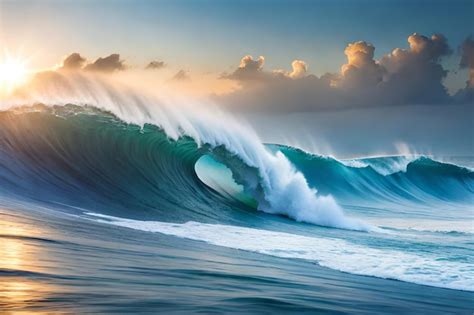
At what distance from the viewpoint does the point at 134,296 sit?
4.71 metres

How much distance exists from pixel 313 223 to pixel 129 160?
4.50 meters

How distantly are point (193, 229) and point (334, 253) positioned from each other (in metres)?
2.33

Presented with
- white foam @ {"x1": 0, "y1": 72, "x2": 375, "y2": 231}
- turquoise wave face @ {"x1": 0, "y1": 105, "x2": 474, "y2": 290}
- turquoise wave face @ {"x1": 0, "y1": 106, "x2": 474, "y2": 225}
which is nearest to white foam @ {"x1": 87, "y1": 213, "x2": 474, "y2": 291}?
turquoise wave face @ {"x1": 0, "y1": 105, "x2": 474, "y2": 290}

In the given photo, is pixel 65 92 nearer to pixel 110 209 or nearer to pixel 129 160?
pixel 129 160

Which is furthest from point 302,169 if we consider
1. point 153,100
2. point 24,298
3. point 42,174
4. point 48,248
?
Result: point 24,298

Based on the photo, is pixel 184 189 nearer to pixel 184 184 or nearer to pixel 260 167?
pixel 184 184

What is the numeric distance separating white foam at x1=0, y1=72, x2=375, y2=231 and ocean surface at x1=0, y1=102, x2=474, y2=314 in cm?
5

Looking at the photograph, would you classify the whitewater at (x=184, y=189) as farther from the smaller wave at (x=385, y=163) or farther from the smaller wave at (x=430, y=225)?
the smaller wave at (x=385, y=163)

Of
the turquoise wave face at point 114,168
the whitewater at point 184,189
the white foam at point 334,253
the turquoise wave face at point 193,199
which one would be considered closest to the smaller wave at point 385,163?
the turquoise wave face at point 193,199

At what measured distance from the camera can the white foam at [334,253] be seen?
762 centimetres

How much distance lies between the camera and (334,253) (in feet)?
29.8

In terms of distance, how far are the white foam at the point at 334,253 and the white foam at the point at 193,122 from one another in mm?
4225

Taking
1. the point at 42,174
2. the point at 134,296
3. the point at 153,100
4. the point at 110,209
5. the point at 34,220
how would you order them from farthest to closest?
the point at 153,100 → the point at 42,174 → the point at 110,209 → the point at 34,220 → the point at 134,296

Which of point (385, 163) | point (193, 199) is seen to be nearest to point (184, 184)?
point (193, 199)
